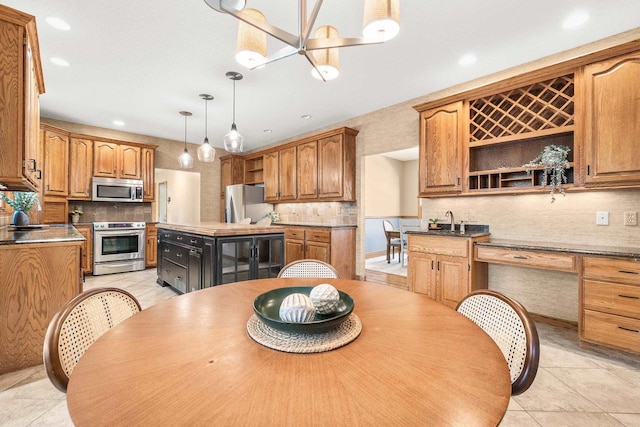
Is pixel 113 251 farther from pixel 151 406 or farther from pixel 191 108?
pixel 151 406

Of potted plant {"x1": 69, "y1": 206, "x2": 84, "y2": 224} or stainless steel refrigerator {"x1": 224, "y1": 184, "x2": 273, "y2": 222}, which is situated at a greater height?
stainless steel refrigerator {"x1": 224, "y1": 184, "x2": 273, "y2": 222}

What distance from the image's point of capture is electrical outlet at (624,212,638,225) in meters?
2.47

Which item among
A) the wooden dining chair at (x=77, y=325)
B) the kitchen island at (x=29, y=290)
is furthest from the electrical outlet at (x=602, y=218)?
the kitchen island at (x=29, y=290)

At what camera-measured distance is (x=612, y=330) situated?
7.00ft

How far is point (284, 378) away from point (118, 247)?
5.52 meters

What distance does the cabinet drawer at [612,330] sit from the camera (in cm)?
205

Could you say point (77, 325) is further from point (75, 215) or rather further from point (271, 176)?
point (75, 215)

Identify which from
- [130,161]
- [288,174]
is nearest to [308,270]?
[288,174]

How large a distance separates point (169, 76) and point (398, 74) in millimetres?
2619

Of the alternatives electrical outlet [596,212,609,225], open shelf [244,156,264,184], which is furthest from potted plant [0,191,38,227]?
electrical outlet [596,212,609,225]

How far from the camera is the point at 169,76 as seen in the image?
3.37 metres

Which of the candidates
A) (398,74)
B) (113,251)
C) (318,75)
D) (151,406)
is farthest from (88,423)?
(113,251)

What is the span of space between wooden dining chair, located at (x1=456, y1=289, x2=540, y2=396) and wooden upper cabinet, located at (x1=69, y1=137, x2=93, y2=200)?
5959mm

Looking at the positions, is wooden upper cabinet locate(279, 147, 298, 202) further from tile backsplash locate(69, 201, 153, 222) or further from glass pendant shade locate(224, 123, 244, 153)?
tile backsplash locate(69, 201, 153, 222)
